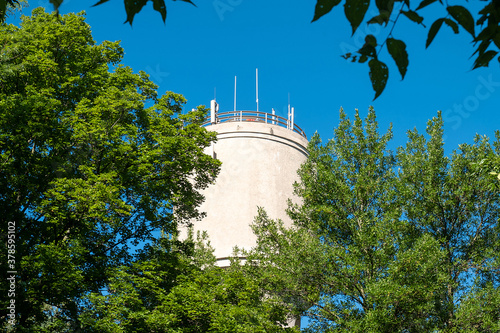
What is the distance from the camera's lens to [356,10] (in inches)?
108

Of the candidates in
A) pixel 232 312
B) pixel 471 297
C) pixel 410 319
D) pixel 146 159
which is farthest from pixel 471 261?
pixel 146 159

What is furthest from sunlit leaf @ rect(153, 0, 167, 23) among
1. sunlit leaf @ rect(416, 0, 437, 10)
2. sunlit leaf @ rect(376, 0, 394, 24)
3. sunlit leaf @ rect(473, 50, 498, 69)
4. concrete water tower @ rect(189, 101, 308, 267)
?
concrete water tower @ rect(189, 101, 308, 267)

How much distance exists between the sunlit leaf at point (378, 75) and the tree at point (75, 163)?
1455cm

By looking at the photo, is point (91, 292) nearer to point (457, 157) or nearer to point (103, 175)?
point (103, 175)

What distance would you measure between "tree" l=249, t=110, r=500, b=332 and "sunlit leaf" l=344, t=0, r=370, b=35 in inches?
671

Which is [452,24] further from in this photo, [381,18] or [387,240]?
[387,240]

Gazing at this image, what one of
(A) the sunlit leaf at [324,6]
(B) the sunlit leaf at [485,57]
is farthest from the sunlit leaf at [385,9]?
(B) the sunlit leaf at [485,57]

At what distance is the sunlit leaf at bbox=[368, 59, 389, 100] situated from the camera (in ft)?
9.75

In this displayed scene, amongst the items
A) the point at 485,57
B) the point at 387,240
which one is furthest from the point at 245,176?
the point at 485,57

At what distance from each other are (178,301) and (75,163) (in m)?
5.36

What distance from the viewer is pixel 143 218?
20.4 m

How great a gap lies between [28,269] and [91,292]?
1.94m

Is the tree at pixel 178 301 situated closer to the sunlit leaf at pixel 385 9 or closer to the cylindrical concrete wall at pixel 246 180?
the cylindrical concrete wall at pixel 246 180

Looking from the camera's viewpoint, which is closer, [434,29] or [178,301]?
[434,29]
